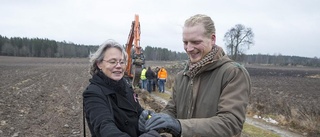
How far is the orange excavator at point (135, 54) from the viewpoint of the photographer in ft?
47.9

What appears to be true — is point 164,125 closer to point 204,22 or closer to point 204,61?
point 204,61

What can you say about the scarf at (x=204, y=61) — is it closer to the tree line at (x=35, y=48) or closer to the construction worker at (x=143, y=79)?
the construction worker at (x=143, y=79)

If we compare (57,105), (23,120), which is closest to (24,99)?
(57,105)

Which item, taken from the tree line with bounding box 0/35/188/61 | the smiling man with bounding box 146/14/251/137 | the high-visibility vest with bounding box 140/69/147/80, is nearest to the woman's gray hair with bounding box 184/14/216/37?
the smiling man with bounding box 146/14/251/137

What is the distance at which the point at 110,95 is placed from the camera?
7.59ft

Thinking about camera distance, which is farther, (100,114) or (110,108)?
(110,108)

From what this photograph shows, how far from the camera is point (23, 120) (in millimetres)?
8609

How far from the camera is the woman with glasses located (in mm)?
2082

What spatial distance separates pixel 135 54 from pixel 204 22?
13016mm

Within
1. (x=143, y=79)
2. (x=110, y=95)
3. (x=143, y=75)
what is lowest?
(x=143, y=79)

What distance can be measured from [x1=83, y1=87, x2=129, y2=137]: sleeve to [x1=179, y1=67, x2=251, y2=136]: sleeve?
53cm

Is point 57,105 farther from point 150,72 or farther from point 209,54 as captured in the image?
point 209,54

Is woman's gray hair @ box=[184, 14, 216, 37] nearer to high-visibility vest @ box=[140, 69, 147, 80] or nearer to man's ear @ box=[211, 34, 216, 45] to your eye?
man's ear @ box=[211, 34, 216, 45]

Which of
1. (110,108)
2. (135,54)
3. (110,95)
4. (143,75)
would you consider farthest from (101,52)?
(143,75)
